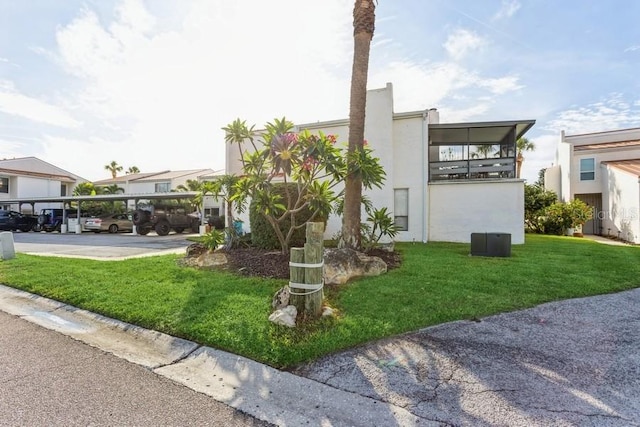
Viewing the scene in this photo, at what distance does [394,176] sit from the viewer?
13.1 meters

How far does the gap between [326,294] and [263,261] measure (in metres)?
2.62

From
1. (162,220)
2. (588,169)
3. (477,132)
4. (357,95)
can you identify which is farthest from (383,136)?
(588,169)

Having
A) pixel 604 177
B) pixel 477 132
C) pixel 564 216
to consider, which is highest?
pixel 477 132

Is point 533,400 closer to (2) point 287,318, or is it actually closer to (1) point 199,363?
(2) point 287,318

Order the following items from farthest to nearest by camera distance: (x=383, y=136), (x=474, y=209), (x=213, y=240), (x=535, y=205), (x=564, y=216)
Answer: (x=535, y=205), (x=564, y=216), (x=383, y=136), (x=474, y=209), (x=213, y=240)

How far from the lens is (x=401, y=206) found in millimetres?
13188

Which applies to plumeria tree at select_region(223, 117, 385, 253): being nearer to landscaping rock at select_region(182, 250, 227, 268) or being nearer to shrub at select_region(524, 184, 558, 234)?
landscaping rock at select_region(182, 250, 227, 268)

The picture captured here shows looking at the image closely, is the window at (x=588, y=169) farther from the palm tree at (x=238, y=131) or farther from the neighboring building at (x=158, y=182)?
the neighboring building at (x=158, y=182)

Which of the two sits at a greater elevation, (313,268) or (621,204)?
(621,204)

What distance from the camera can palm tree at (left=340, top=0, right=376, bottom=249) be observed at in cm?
790

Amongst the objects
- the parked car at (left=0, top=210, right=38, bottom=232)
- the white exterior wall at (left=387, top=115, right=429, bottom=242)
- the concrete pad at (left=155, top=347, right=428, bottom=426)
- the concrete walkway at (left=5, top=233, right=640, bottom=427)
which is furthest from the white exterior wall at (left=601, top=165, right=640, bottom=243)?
the parked car at (left=0, top=210, right=38, bottom=232)

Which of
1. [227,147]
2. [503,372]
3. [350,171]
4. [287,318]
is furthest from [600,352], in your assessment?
[227,147]

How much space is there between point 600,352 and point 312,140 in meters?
5.31

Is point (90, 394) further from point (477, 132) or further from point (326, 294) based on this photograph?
point (477, 132)
